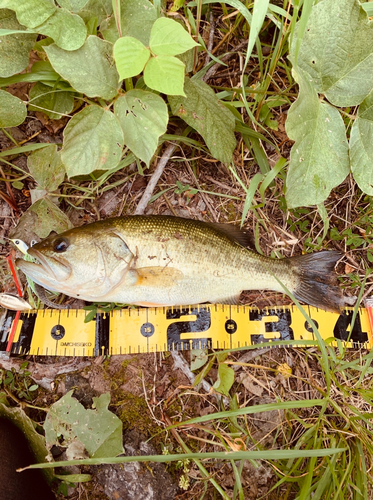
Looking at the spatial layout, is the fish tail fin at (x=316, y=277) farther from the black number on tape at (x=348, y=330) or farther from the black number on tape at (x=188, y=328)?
the black number on tape at (x=188, y=328)

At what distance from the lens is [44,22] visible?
2.28 m

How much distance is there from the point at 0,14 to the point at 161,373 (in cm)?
288

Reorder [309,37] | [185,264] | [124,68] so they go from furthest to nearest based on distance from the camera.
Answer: [185,264] < [309,37] < [124,68]

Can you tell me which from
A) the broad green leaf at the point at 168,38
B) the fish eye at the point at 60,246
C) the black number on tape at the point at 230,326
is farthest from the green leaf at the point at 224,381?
the broad green leaf at the point at 168,38

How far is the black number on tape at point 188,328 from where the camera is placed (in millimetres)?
3049

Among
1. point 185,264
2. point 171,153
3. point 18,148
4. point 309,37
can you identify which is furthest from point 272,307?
point 18,148

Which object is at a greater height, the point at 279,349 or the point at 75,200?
the point at 75,200

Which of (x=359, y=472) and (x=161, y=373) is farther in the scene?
(x=161, y=373)

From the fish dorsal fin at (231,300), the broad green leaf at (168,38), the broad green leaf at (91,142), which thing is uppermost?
the broad green leaf at (168,38)

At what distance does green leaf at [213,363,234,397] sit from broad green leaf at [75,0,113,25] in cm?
275

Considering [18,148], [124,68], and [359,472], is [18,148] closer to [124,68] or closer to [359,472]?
[124,68]

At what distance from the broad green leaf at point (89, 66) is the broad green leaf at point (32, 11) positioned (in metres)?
0.15

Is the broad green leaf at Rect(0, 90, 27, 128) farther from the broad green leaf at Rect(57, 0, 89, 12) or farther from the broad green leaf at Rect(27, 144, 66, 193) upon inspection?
the broad green leaf at Rect(57, 0, 89, 12)

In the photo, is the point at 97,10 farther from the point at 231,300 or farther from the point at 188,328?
the point at 188,328
